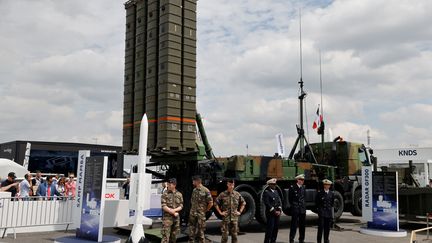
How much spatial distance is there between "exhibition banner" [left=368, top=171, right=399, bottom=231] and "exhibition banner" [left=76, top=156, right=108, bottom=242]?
270 inches

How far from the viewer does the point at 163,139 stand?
10.9 metres

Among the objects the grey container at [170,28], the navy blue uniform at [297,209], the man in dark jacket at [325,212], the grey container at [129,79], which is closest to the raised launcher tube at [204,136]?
the grey container at [129,79]

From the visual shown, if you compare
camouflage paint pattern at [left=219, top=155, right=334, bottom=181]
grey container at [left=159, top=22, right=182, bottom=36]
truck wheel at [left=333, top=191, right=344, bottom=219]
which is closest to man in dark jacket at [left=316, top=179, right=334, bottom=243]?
camouflage paint pattern at [left=219, top=155, right=334, bottom=181]

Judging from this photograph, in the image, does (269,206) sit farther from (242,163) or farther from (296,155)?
(296,155)

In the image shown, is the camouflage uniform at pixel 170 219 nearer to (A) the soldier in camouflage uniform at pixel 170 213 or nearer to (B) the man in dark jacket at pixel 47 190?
(A) the soldier in camouflage uniform at pixel 170 213

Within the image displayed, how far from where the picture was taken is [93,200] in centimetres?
876

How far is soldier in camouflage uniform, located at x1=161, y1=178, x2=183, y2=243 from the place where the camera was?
7602 millimetres

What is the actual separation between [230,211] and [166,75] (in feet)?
14.5

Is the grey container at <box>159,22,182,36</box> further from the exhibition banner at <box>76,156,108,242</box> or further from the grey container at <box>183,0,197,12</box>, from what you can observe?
the exhibition banner at <box>76,156,108,242</box>

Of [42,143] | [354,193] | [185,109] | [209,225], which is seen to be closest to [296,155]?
[354,193]

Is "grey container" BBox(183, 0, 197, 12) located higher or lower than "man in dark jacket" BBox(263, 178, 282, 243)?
higher

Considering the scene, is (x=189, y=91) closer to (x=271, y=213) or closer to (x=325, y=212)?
(x=271, y=213)

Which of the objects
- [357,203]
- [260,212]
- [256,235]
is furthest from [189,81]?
[357,203]

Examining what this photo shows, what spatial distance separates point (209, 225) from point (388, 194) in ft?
16.4
